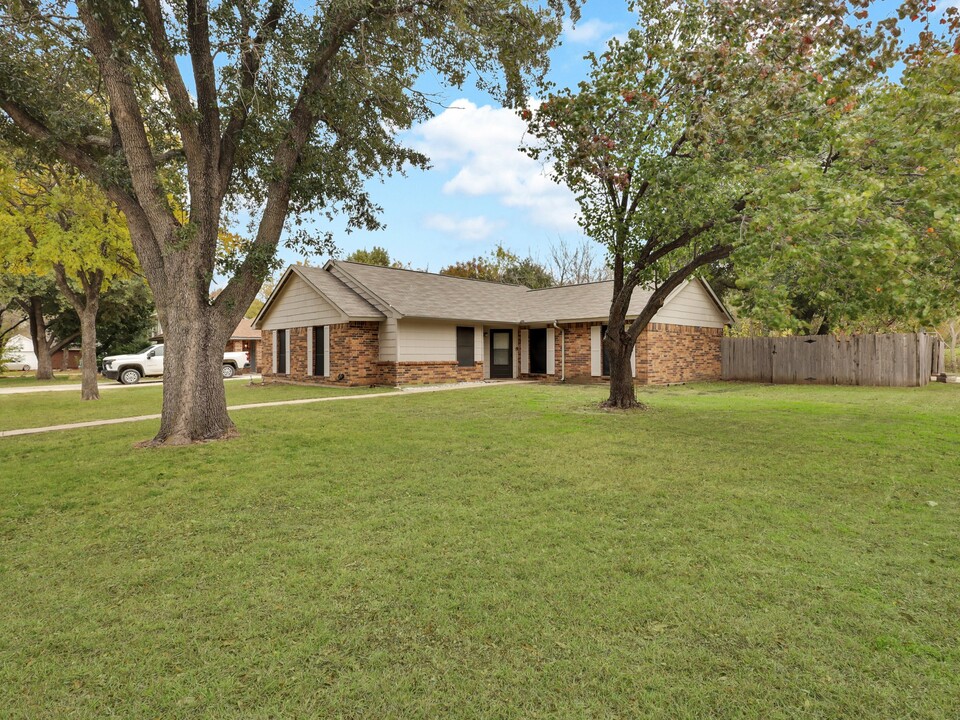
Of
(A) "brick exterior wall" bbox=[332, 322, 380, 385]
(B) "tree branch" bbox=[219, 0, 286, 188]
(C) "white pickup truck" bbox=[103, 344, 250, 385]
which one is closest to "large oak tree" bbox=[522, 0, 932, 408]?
(B) "tree branch" bbox=[219, 0, 286, 188]

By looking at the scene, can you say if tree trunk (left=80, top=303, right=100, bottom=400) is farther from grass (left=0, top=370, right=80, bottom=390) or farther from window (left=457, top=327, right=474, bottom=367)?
window (left=457, top=327, right=474, bottom=367)

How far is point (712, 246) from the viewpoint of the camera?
9.55 m

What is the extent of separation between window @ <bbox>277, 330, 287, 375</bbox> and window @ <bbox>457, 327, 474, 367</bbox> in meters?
7.15

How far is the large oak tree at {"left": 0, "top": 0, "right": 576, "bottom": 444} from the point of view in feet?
26.4

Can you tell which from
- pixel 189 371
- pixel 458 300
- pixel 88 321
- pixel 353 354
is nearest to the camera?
pixel 189 371

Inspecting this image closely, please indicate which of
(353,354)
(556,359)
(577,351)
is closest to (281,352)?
(353,354)

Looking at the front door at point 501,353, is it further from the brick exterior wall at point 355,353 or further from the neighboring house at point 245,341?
the neighboring house at point 245,341

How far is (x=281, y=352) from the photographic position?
21797 millimetres

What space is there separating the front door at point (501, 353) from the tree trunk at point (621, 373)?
10.2 m

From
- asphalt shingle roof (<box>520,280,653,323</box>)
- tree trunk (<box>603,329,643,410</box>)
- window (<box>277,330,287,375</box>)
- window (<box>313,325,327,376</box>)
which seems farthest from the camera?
window (<box>277,330,287,375</box>)

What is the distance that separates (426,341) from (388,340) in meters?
1.36

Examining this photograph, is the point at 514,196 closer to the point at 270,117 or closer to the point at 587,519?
the point at 270,117

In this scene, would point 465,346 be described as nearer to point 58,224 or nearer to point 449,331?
point 449,331

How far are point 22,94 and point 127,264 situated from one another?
960cm
